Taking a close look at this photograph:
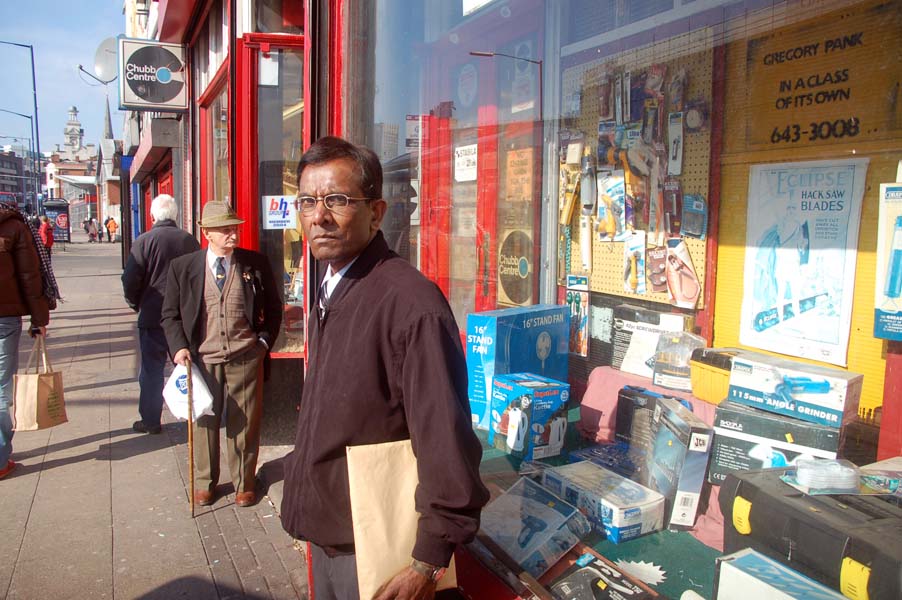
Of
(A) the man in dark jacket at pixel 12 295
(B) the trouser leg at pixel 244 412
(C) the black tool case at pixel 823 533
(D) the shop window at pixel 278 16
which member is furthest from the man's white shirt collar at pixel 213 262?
(C) the black tool case at pixel 823 533

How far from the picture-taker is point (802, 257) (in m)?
Answer: 2.90

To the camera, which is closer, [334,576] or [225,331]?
[334,576]

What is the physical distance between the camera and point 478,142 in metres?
4.26

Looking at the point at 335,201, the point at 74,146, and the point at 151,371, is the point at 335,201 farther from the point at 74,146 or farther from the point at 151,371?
the point at 74,146

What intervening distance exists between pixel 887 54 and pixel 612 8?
4.87ft

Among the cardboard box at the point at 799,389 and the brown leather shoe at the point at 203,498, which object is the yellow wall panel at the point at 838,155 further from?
the brown leather shoe at the point at 203,498

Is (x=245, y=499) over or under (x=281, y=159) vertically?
under

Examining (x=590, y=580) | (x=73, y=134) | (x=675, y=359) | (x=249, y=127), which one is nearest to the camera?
(x=590, y=580)

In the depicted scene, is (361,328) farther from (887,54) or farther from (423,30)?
(423,30)

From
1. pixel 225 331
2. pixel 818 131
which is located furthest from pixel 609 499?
pixel 225 331

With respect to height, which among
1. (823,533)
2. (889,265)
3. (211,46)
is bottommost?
(823,533)

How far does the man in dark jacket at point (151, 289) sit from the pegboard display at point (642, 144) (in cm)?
332

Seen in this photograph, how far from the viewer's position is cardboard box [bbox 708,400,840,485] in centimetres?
243

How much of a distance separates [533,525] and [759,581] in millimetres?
861
